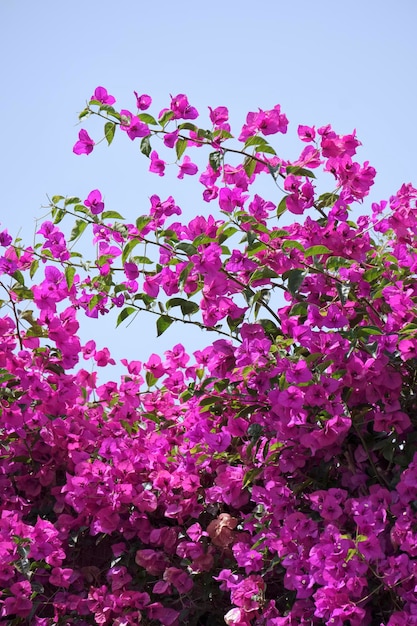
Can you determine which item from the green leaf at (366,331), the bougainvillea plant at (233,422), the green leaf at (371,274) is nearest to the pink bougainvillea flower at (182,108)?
the bougainvillea plant at (233,422)

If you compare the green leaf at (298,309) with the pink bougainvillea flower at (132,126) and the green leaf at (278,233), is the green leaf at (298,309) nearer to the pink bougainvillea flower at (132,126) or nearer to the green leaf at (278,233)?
the green leaf at (278,233)

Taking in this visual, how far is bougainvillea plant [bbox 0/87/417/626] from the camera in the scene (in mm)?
2389

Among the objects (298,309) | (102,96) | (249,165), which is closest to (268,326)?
(298,309)

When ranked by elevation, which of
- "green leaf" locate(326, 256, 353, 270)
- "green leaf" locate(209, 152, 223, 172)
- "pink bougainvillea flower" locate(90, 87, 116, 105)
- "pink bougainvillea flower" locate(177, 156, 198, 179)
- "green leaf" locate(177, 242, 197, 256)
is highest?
"pink bougainvillea flower" locate(90, 87, 116, 105)

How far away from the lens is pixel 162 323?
257 centimetres

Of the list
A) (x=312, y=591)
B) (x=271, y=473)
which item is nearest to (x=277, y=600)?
(x=312, y=591)

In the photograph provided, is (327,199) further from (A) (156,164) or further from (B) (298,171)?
(A) (156,164)

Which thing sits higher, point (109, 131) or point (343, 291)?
point (109, 131)

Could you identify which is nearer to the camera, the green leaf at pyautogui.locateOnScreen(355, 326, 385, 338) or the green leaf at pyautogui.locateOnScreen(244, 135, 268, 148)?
the green leaf at pyautogui.locateOnScreen(355, 326, 385, 338)

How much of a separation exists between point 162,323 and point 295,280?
418mm

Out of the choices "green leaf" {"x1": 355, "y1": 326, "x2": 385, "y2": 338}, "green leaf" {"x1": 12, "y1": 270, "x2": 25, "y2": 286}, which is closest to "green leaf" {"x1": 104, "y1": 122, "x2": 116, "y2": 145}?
"green leaf" {"x1": 12, "y1": 270, "x2": 25, "y2": 286}

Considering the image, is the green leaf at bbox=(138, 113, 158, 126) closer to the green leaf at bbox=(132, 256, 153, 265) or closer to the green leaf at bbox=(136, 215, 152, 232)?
the green leaf at bbox=(136, 215, 152, 232)

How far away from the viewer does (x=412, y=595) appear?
90.0 inches

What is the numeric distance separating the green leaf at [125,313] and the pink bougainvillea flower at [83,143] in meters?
0.48
